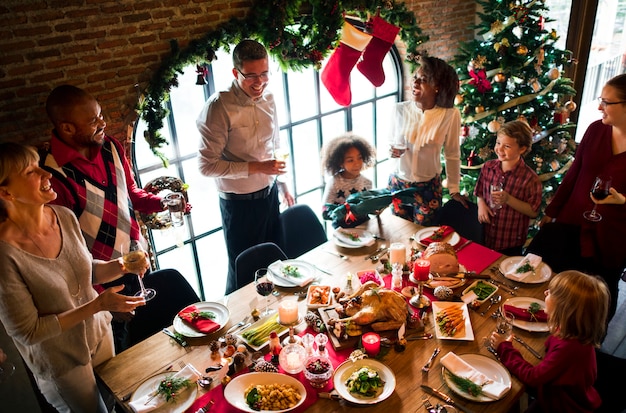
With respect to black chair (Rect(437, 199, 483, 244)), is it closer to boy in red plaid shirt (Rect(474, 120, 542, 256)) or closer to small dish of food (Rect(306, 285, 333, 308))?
boy in red plaid shirt (Rect(474, 120, 542, 256))

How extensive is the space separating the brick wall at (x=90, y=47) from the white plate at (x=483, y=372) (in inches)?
91.0

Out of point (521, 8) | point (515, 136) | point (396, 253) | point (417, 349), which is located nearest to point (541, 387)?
point (417, 349)

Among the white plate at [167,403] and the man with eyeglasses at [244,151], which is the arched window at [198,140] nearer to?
the man with eyeglasses at [244,151]

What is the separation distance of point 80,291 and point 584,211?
117 inches

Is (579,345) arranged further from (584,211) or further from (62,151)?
(62,151)

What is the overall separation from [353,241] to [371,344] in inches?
38.1

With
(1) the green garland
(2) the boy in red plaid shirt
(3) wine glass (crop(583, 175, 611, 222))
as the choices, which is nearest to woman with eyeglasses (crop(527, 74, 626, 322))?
(3) wine glass (crop(583, 175, 611, 222))

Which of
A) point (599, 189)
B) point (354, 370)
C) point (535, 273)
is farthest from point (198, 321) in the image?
point (599, 189)

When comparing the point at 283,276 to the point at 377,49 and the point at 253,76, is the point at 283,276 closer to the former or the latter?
the point at 253,76

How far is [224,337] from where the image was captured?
2.23 m

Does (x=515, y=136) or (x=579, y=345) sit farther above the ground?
(x=515, y=136)

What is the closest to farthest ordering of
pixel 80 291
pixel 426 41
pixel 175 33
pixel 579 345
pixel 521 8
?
pixel 579 345
pixel 80 291
pixel 175 33
pixel 521 8
pixel 426 41

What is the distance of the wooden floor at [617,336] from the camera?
337 centimetres

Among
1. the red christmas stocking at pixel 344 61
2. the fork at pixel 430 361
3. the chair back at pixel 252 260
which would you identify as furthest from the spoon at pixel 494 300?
the red christmas stocking at pixel 344 61
